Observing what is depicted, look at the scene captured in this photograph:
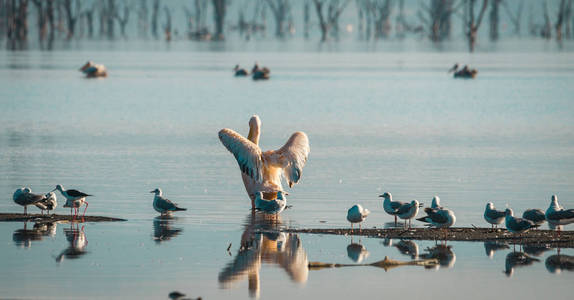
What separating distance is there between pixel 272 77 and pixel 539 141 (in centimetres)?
2963

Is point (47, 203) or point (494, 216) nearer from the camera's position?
point (494, 216)

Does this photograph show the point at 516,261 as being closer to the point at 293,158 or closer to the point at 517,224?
the point at 517,224

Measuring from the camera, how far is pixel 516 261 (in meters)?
11.0

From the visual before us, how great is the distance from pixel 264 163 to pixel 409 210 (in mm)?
2390

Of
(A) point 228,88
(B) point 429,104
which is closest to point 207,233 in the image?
(B) point 429,104

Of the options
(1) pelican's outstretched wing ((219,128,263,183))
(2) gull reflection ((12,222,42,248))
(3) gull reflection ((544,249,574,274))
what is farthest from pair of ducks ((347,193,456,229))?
(2) gull reflection ((12,222,42,248))

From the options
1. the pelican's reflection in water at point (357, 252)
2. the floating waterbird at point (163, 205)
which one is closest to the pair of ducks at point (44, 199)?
the floating waterbird at point (163, 205)

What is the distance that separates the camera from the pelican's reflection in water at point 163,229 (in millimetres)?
12062

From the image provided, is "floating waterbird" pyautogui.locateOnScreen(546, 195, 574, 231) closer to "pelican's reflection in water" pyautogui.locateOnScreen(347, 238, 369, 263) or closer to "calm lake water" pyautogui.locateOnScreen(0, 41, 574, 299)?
"calm lake water" pyautogui.locateOnScreen(0, 41, 574, 299)

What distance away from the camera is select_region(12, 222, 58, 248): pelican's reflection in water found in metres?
11.7

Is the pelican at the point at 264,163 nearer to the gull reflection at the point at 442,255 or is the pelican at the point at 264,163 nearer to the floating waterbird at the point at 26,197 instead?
the floating waterbird at the point at 26,197

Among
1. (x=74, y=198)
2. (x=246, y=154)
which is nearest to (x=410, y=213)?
(x=246, y=154)

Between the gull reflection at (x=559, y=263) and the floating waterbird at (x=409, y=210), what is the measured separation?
6.63 ft

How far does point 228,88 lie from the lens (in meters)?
44.4
